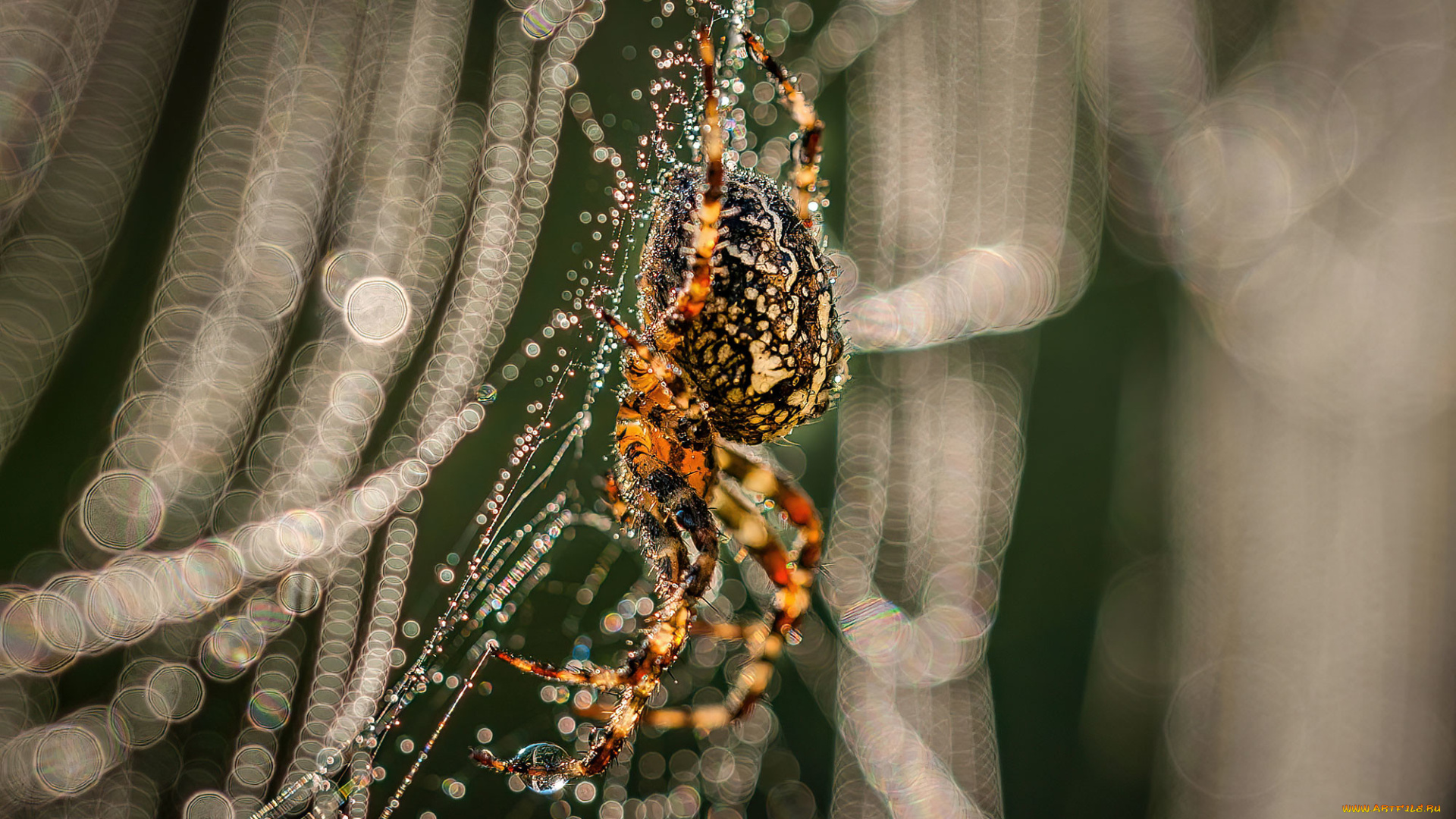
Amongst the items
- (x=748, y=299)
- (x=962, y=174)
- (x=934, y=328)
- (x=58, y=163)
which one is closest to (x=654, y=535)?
(x=748, y=299)

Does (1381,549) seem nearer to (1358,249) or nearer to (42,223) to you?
(1358,249)

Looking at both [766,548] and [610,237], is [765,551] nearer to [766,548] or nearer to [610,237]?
[766,548]

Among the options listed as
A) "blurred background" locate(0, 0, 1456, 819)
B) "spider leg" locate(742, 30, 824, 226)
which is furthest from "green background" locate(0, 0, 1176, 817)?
"spider leg" locate(742, 30, 824, 226)

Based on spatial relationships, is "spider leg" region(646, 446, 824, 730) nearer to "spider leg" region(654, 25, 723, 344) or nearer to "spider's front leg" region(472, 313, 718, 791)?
"spider's front leg" region(472, 313, 718, 791)

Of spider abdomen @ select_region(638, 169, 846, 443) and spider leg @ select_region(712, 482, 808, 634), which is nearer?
spider abdomen @ select_region(638, 169, 846, 443)

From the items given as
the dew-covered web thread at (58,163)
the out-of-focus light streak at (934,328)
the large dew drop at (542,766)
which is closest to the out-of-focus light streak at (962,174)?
the out-of-focus light streak at (934,328)

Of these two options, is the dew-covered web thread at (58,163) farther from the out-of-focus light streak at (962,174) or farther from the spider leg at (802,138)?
the out-of-focus light streak at (962,174)

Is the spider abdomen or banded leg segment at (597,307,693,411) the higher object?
the spider abdomen
